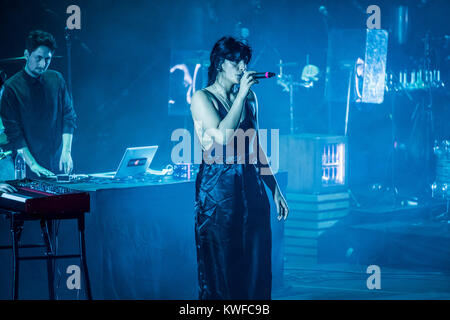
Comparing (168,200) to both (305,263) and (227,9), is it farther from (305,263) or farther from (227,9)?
(227,9)

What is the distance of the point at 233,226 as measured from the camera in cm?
385

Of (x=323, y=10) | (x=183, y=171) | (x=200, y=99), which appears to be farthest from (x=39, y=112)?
(x=323, y=10)

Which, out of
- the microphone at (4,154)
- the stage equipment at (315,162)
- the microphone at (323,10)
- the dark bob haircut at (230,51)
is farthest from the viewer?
the microphone at (323,10)

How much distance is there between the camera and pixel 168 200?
518cm

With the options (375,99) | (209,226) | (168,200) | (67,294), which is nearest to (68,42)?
(168,200)

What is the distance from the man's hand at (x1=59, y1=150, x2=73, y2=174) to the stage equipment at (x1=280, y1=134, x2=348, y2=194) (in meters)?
2.25

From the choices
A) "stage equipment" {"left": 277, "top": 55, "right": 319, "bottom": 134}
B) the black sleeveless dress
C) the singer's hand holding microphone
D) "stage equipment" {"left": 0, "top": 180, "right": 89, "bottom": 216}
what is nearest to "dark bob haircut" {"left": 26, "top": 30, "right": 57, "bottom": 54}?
"stage equipment" {"left": 0, "top": 180, "right": 89, "bottom": 216}

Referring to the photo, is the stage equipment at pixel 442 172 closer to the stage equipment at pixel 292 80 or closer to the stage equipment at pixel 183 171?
the stage equipment at pixel 292 80

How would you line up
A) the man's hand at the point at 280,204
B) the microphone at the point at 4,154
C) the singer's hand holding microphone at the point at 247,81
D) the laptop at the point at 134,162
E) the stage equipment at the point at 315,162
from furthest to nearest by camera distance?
1. the stage equipment at the point at 315,162
2. the microphone at the point at 4,154
3. the laptop at the point at 134,162
4. the man's hand at the point at 280,204
5. the singer's hand holding microphone at the point at 247,81

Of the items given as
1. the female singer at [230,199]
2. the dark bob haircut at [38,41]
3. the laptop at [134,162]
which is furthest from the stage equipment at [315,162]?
the female singer at [230,199]

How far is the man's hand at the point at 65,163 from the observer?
5863mm

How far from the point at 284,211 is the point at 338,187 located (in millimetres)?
3187

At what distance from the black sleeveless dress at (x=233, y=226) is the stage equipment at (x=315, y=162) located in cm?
311

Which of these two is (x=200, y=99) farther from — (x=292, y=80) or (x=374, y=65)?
(x=374, y=65)
